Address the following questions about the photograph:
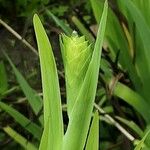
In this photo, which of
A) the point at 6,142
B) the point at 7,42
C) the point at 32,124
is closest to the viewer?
the point at 32,124

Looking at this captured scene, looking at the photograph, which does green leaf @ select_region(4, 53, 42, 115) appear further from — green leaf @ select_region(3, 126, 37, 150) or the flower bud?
the flower bud

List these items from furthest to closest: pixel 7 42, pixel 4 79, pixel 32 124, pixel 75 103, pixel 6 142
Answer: pixel 7 42
pixel 4 79
pixel 6 142
pixel 32 124
pixel 75 103

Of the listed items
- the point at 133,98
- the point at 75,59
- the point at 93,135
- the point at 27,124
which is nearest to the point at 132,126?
the point at 133,98

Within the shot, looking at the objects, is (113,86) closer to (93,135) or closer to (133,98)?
(133,98)

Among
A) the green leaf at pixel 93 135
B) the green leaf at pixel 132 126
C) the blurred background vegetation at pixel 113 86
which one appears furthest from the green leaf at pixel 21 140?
the green leaf at pixel 93 135

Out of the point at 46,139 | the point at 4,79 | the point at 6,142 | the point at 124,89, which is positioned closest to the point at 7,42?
the point at 4,79

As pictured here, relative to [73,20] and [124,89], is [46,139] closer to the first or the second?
[124,89]
